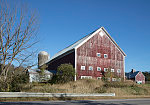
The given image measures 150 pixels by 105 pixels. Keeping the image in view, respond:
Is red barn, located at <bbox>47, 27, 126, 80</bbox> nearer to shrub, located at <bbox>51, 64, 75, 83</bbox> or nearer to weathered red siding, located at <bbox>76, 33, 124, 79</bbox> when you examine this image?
weathered red siding, located at <bbox>76, 33, 124, 79</bbox>

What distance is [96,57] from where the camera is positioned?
3194 centimetres

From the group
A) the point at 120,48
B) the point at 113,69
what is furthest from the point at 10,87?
the point at 120,48

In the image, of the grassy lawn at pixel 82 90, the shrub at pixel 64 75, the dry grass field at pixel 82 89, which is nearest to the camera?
the grassy lawn at pixel 82 90

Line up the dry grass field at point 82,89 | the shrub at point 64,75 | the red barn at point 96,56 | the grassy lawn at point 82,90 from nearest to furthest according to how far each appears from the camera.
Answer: the grassy lawn at point 82,90
the dry grass field at point 82,89
the shrub at point 64,75
the red barn at point 96,56

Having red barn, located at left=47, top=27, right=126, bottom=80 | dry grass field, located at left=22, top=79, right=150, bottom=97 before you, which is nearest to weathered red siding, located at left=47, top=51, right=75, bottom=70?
red barn, located at left=47, top=27, right=126, bottom=80

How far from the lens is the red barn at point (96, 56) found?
99.2 feet

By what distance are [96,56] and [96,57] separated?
0.61 ft

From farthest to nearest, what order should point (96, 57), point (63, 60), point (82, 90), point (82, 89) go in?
point (63, 60)
point (96, 57)
point (82, 89)
point (82, 90)

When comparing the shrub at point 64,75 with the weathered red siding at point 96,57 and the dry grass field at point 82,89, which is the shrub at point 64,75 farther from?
the weathered red siding at point 96,57

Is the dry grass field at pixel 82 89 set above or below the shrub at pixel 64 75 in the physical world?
below

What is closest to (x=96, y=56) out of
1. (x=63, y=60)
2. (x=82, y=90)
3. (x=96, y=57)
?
(x=96, y=57)

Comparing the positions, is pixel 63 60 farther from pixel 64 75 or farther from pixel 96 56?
pixel 64 75

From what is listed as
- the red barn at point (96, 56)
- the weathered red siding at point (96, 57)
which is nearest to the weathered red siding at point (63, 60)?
the red barn at point (96, 56)

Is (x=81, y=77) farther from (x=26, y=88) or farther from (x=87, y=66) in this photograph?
(x=26, y=88)
